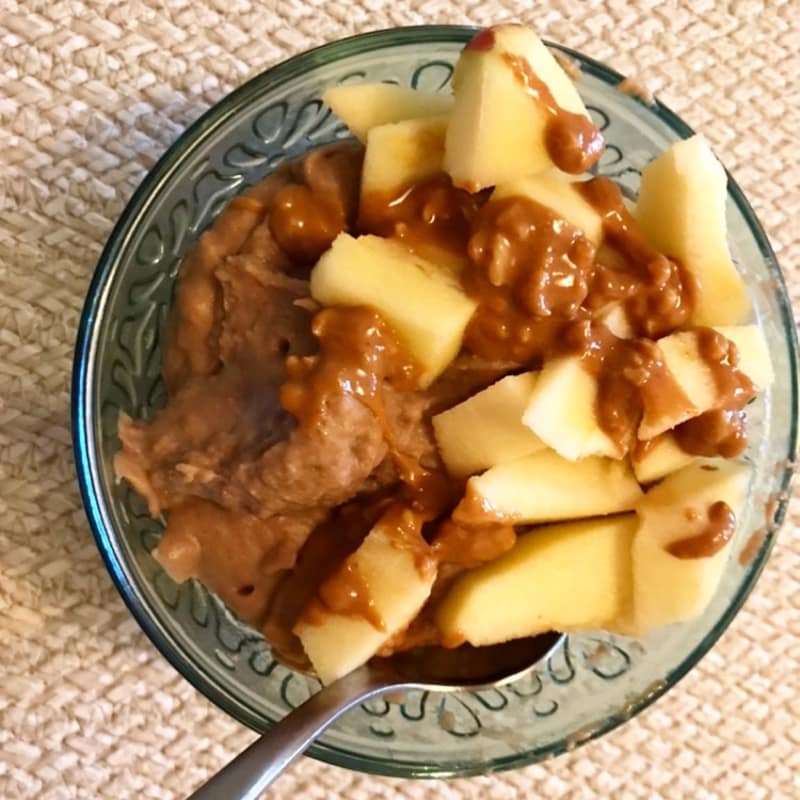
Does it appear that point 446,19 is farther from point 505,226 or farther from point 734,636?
point 734,636

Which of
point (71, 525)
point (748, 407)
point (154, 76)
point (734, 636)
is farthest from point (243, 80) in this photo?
point (734, 636)

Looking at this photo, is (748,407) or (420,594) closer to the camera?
(420,594)

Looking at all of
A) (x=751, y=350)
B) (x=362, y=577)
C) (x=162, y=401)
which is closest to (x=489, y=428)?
(x=362, y=577)

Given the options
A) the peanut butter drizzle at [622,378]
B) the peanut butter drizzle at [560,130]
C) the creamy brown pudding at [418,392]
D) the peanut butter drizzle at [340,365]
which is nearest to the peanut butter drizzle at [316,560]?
the creamy brown pudding at [418,392]

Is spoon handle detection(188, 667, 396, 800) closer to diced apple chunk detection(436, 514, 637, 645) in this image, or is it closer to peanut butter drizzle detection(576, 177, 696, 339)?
diced apple chunk detection(436, 514, 637, 645)

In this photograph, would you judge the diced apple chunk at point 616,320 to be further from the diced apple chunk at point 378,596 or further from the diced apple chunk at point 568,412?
the diced apple chunk at point 378,596

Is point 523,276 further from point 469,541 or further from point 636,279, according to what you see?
point 469,541

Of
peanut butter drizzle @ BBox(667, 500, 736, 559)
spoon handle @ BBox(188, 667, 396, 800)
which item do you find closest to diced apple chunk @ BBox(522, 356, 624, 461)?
peanut butter drizzle @ BBox(667, 500, 736, 559)
